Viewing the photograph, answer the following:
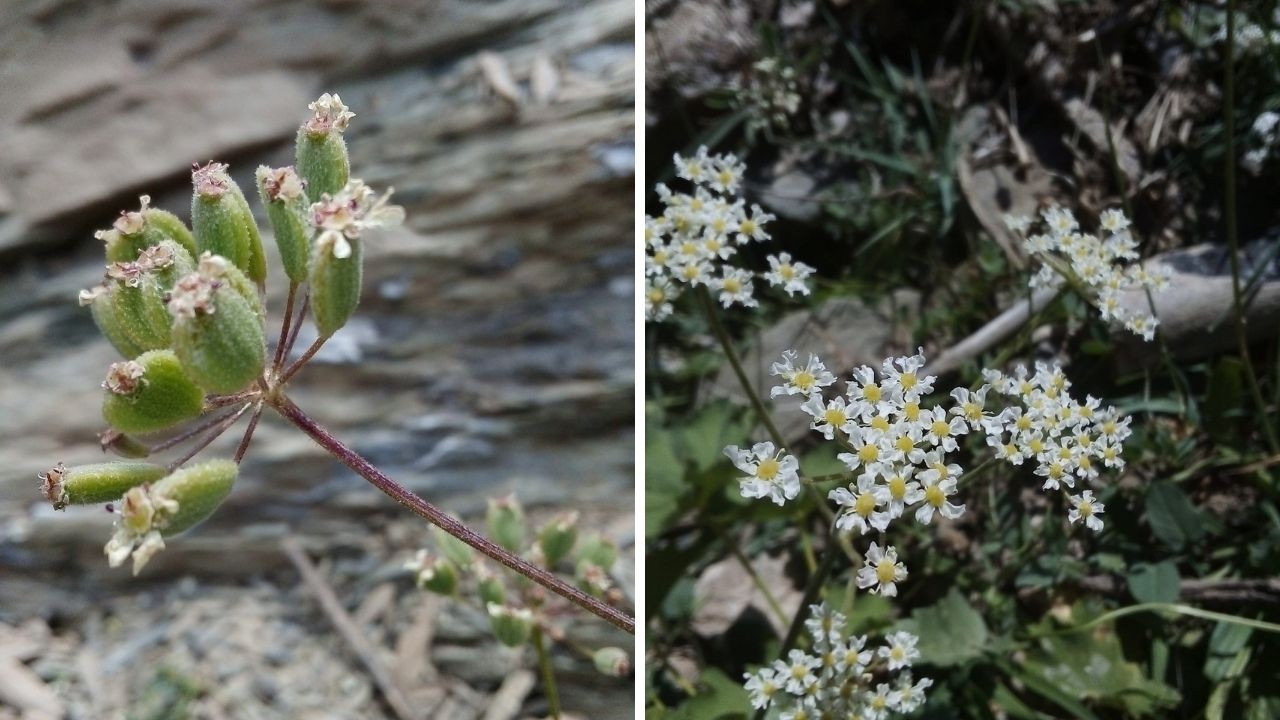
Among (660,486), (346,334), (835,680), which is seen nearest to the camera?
(835,680)

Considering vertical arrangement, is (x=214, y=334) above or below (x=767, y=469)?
above

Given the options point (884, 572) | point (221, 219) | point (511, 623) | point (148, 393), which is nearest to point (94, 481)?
point (148, 393)

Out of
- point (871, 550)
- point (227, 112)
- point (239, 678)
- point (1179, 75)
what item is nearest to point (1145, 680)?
point (871, 550)

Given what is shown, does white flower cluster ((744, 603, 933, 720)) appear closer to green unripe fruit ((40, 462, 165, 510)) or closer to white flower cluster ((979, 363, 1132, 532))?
white flower cluster ((979, 363, 1132, 532))

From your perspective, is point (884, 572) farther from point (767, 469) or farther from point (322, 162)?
point (322, 162)

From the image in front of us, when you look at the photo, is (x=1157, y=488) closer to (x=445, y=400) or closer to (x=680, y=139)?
(x=680, y=139)

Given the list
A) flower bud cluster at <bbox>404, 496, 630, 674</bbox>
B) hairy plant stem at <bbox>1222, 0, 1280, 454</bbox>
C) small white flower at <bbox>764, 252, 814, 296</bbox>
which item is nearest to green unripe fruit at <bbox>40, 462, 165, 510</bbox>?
flower bud cluster at <bbox>404, 496, 630, 674</bbox>
